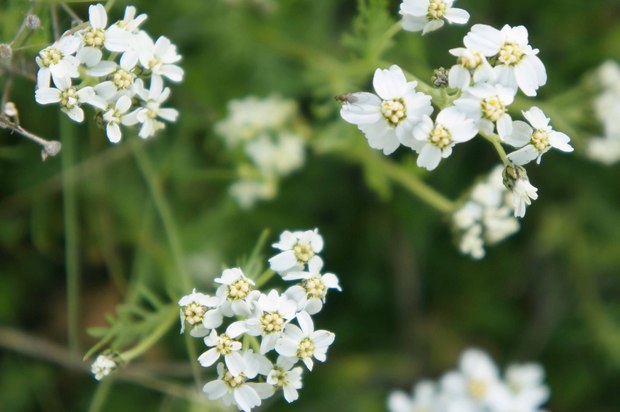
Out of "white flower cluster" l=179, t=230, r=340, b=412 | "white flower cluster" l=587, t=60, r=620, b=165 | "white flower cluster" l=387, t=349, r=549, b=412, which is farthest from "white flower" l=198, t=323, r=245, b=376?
"white flower cluster" l=587, t=60, r=620, b=165

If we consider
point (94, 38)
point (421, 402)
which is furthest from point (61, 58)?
point (421, 402)

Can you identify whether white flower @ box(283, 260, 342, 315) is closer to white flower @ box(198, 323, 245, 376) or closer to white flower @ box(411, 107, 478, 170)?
white flower @ box(198, 323, 245, 376)

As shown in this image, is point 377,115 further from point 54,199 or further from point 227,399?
point 54,199

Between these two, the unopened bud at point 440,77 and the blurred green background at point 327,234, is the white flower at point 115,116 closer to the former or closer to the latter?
the unopened bud at point 440,77

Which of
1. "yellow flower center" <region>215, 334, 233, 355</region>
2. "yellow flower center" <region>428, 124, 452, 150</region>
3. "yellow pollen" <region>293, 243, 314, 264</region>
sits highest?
"yellow flower center" <region>428, 124, 452, 150</region>

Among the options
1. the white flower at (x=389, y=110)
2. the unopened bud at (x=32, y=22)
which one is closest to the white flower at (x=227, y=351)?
the white flower at (x=389, y=110)

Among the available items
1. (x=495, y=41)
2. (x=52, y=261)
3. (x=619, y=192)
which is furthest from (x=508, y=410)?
(x=52, y=261)
